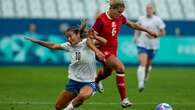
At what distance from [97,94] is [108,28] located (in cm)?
410

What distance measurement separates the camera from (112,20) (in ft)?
55.2

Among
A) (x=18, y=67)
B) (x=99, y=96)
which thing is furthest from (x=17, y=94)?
(x=18, y=67)

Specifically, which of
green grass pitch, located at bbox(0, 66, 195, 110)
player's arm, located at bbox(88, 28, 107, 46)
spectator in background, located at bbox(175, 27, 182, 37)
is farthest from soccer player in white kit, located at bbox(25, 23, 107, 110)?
spectator in background, located at bbox(175, 27, 182, 37)

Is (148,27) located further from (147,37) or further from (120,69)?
(120,69)

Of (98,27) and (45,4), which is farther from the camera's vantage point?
(45,4)

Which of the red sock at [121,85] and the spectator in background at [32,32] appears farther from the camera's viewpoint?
the spectator in background at [32,32]

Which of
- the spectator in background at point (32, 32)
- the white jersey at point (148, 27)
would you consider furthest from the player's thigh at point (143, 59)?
the spectator in background at point (32, 32)

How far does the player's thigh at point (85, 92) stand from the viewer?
45.2 ft

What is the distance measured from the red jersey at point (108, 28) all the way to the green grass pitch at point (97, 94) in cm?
139

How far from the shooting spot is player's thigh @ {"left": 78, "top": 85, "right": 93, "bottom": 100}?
45.2 feet

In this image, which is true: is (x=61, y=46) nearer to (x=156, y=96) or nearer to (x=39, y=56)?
(x=156, y=96)

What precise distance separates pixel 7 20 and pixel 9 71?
4324mm

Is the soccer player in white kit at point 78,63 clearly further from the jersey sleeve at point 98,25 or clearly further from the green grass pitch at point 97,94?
the jersey sleeve at point 98,25

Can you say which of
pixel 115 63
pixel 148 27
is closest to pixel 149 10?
pixel 148 27
